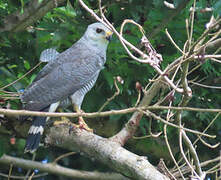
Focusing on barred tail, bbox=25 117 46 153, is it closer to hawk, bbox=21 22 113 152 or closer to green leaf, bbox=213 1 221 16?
hawk, bbox=21 22 113 152

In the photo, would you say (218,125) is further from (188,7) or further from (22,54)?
(22,54)

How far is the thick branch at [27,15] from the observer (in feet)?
12.0

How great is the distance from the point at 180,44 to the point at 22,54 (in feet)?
4.56

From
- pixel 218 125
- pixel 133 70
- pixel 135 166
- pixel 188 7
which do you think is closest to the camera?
pixel 135 166

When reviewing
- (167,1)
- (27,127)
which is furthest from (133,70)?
(27,127)

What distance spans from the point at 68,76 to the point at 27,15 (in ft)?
2.73

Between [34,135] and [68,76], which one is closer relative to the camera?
[34,135]

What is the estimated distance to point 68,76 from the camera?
4.37m

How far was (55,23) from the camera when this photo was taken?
3.84 m

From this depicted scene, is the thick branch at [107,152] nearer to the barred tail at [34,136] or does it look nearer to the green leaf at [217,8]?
the barred tail at [34,136]

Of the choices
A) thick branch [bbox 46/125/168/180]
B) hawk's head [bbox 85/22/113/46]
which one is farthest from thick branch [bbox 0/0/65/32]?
thick branch [bbox 46/125/168/180]

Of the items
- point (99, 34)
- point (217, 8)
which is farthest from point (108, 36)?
point (217, 8)

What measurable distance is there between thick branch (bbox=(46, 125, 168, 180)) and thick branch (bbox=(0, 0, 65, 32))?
95 centimetres

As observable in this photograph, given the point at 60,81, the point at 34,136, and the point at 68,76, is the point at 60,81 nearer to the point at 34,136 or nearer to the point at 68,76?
the point at 68,76
